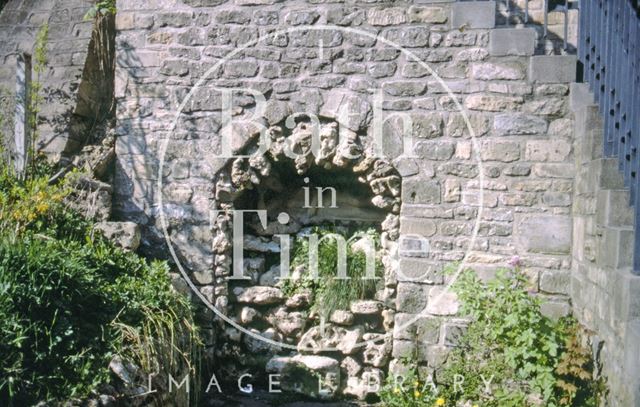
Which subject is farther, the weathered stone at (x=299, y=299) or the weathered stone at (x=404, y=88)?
the weathered stone at (x=299, y=299)

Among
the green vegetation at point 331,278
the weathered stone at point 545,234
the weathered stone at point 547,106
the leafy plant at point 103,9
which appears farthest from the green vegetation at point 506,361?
the leafy plant at point 103,9

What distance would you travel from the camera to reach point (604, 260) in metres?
3.72

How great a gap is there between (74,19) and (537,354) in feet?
17.2

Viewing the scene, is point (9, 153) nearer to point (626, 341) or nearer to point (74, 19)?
point (74, 19)

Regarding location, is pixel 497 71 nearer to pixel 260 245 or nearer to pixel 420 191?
pixel 420 191

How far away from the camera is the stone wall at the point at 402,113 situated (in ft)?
15.1

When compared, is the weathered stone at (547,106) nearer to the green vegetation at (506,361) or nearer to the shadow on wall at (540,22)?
the shadow on wall at (540,22)

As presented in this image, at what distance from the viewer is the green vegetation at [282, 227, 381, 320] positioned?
5.15 m

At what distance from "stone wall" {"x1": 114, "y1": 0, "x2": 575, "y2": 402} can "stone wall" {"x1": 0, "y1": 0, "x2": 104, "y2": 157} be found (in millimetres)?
745

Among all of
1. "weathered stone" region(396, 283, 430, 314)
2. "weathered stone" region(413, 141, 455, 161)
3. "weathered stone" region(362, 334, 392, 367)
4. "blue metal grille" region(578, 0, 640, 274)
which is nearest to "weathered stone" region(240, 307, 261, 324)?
"weathered stone" region(362, 334, 392, 367)

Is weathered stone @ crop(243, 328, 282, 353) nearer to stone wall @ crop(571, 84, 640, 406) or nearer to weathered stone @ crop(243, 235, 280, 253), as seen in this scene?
weathered stone @ crop(243, 235, 280, 253)

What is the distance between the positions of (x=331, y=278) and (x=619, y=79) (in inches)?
104

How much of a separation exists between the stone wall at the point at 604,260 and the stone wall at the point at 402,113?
21 centimetres

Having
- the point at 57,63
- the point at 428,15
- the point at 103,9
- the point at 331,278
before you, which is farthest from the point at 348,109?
the point at 57,63
